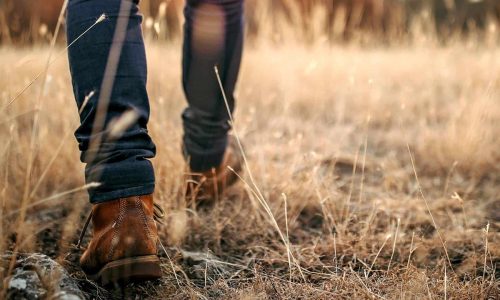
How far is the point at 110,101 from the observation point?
0.91 metres

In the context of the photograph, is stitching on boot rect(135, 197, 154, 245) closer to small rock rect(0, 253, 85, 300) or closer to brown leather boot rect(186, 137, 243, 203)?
small rock rect(0, 253, 85, 300)

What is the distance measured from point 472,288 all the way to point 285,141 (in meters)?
1.61

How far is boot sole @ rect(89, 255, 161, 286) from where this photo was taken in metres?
0.89

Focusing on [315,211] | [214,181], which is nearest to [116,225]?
[214,181]

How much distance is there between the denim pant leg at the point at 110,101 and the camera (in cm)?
Result: 91

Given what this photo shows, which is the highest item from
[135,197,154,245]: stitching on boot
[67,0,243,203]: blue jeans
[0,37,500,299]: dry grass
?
[67,0,243,203]: blue jeans

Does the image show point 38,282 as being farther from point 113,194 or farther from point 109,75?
point 109,75

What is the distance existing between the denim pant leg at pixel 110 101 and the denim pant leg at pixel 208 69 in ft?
1.30

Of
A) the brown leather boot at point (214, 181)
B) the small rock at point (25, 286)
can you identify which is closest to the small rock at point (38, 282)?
the small rock at point (25, 286)

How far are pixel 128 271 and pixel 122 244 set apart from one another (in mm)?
51

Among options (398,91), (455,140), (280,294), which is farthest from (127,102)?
(398,91)

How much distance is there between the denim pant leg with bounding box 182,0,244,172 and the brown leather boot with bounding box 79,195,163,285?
0.51 m

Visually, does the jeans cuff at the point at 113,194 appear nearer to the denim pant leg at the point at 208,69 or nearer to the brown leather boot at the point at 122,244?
the brown leather boot at the point at 122,244

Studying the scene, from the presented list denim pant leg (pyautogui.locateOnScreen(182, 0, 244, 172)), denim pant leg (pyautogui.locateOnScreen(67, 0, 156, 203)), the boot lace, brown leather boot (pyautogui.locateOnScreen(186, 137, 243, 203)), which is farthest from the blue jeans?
brown leather boot (pyautogui.locateOnScreen(186, 137, 243, 203))
